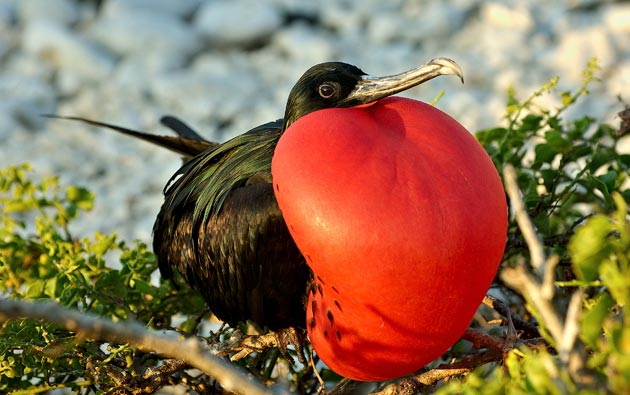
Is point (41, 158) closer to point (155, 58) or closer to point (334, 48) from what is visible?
point (155, 58)

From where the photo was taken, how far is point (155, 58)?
11.1 ft

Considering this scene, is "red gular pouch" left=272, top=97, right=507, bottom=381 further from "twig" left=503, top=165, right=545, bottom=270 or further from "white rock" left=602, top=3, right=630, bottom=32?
"white rock" left=602, top=3, right=630, bottom=32

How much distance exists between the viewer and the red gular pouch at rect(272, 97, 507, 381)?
1.12m

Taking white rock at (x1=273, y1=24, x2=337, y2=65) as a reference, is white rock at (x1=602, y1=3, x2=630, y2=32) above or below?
above

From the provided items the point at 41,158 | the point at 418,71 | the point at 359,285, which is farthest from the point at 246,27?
the point at 359,285

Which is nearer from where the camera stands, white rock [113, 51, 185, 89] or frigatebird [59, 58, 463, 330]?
frigatebird [59, 58, 463, 330]

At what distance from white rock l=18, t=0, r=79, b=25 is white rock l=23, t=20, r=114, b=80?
0.13 ft

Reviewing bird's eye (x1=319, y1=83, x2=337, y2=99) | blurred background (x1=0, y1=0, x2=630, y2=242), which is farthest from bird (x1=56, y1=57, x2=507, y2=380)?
blurred background (x1=0, y1=0, x2=630, y2=242)

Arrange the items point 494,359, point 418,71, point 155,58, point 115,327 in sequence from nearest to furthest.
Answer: point 115,327, point 418,71, point 494,359, point 155,58

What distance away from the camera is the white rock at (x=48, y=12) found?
11.4 feet

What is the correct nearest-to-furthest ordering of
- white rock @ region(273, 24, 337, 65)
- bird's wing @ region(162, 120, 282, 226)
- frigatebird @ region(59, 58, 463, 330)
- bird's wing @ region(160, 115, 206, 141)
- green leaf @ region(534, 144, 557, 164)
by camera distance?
frigatebird @ region(59, 58, 463, 330) → bird's wing @ region(162, 120, 282, 226) → green leaf @ region(534, 144, 557, 164) → bird's wing @ region(160, 115, 206, 141) → white rock @ region(273, 24, 337, 65)

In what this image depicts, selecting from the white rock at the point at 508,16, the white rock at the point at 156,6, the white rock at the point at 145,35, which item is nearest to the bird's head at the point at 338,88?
the white rock at the point at 508,16

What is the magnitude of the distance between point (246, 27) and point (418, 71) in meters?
2.19

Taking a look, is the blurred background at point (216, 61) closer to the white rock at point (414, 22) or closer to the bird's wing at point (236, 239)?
the white rock at point (414, 22)
